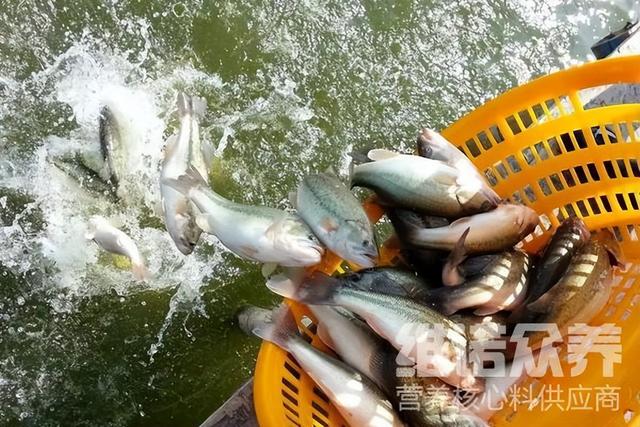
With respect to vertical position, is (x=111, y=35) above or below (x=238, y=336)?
above

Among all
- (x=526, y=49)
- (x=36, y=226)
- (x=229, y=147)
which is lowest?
(x=36, y=226)

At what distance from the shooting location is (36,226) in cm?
378

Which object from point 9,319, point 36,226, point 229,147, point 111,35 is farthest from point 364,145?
point 9,319

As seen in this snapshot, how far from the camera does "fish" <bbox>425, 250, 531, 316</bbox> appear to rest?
113 inches

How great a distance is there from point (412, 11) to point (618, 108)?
2.00 meters

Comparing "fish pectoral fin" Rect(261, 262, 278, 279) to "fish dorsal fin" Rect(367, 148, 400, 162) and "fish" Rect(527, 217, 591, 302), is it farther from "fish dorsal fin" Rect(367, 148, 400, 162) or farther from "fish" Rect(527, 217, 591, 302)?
"fish" Rect(527, 217, 591, 302)

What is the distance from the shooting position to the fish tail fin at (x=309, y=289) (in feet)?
8.87

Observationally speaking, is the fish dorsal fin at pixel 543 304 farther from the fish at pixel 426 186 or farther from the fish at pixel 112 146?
the fish at pixel 112 146

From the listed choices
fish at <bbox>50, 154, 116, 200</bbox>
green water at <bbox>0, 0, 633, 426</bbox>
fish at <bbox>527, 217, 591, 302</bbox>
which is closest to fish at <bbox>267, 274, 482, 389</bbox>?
fish at <bbox>527, 217, 591, 302</bbox>

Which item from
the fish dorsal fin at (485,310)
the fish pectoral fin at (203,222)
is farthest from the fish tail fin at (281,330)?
the fish dorsal fin at (485,310)

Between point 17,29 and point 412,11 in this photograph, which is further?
point 412,11

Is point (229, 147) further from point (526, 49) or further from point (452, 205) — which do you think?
point (526, 49)

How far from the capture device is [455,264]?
2.87 metres

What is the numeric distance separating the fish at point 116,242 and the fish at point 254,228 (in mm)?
474
